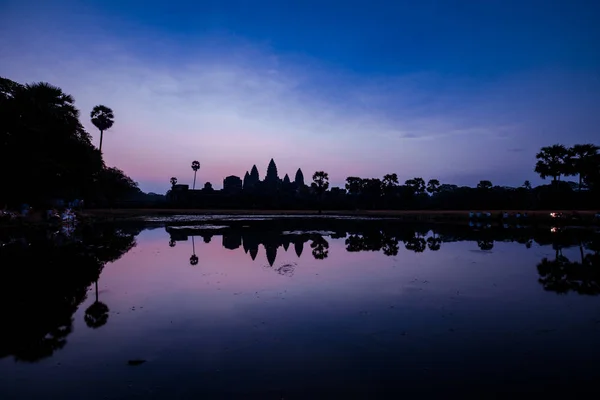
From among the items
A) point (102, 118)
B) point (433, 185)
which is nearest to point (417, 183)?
point (433, 185)

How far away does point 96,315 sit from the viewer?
8898 mm

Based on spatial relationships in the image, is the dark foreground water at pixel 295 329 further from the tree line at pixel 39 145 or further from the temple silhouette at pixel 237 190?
the temple silhouette at pixel 237 190

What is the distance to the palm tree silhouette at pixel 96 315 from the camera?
27.3ft

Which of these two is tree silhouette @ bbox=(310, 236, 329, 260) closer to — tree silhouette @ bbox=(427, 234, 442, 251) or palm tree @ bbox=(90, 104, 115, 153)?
tree silhouette @ bbox=(427, 234, 442, 251)

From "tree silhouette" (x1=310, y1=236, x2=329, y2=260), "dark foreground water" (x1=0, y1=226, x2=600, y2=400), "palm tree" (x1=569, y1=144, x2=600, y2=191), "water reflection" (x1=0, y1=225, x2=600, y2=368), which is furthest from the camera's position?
"palm tree" (x1=569, y1=144, x2=600, y2=191)

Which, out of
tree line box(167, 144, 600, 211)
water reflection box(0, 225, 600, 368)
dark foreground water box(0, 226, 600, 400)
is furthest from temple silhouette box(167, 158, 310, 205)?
dark foreground water box(0, 226, 600, 400)

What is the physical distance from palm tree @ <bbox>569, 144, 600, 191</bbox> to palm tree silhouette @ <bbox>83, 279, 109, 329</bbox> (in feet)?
250

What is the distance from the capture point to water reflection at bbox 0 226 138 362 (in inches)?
285

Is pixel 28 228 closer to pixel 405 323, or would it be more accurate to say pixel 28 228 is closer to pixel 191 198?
pixel 405 323

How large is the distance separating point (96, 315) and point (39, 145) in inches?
Result: 1211

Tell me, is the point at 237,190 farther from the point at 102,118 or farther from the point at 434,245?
the point at 434,245

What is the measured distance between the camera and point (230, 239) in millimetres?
25469

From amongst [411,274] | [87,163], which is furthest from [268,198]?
[411,274]

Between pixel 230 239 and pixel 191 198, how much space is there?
2746 inches
